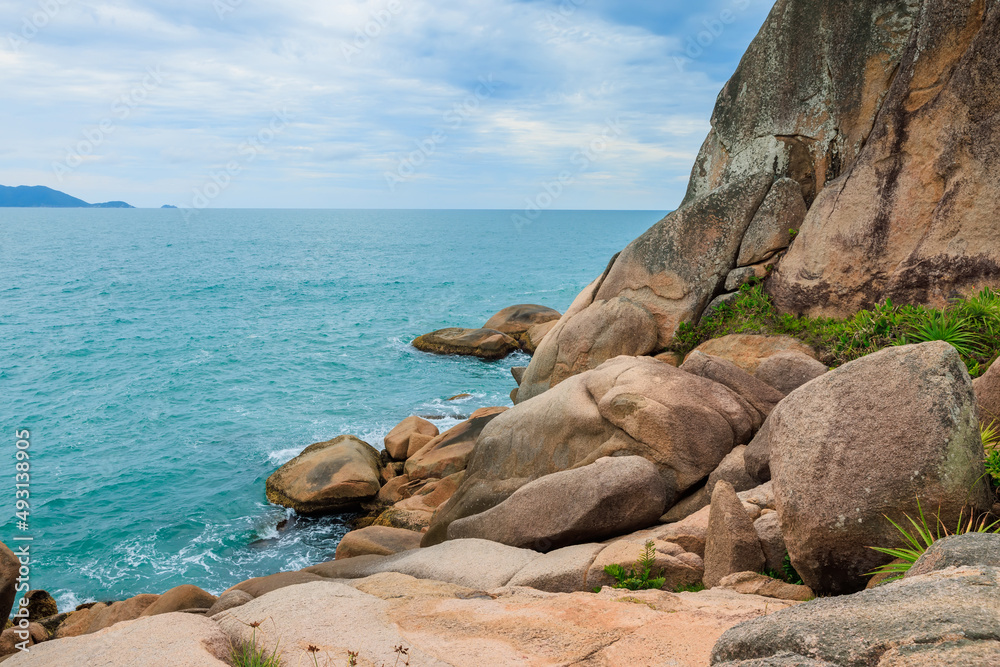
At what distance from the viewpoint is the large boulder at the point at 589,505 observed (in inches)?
399

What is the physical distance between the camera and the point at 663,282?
17891 millimetres

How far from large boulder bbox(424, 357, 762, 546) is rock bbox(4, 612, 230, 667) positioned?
255 inches

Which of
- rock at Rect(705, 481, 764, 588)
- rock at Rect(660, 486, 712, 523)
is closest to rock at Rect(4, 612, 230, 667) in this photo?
rock at Rect(705, 481, 764, 588)

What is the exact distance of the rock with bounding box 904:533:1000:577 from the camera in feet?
14.2

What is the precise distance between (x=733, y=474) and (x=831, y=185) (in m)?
8.84

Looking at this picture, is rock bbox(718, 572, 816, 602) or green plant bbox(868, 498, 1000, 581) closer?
green plant bbox(868, 498, 1000, 581)

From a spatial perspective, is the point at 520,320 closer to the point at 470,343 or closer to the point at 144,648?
the point at 470,343

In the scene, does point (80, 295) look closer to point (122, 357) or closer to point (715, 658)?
point (122, 357)

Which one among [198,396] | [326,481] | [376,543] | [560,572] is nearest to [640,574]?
[560,572]

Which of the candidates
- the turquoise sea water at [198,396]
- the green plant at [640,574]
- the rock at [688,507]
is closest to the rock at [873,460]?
the green plant at [640,574]

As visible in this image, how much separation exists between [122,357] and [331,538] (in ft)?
84.1

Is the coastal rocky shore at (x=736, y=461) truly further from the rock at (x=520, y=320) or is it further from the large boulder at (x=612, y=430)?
the rock at (x=520, y=320)

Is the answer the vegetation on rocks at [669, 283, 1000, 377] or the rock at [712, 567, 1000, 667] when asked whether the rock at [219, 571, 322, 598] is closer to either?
the rock at [712, 567, 1000, 667]

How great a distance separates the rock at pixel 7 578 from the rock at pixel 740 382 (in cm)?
1130
